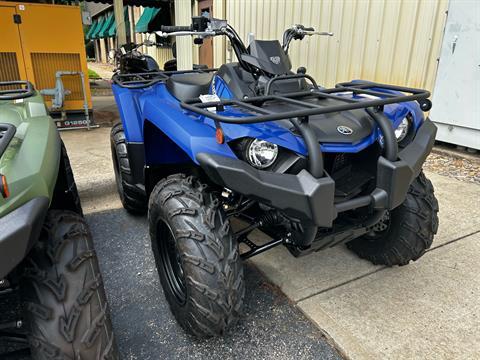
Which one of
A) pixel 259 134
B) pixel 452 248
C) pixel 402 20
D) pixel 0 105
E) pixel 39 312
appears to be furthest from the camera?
pixel 402 20

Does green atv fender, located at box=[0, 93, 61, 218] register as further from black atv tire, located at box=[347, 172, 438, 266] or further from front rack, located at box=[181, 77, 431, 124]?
→ black atv tire, located at box=[347, 172, 438, 266]

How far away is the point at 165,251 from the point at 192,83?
3.61ft

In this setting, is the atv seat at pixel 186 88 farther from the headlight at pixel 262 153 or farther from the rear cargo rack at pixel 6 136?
the rear cargo rack at pixel 6 136

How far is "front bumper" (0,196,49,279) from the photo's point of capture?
3.73 feet

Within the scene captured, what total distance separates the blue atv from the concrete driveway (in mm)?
225

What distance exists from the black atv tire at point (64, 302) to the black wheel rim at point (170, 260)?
688mm

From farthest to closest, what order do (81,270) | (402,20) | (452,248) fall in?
(402,20), (452,248), (81,270)

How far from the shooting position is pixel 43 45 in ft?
19.8

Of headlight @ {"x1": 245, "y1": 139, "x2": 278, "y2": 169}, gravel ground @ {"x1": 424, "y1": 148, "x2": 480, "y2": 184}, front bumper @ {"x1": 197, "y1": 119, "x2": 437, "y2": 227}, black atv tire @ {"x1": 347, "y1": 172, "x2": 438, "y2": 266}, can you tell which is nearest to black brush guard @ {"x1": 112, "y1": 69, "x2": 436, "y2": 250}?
front bumper @ {"x1": 197, "y1": 119, "x2": 437, "y2": 227}

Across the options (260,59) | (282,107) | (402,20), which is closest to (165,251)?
(282,107)

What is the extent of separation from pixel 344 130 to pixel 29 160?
4.40ft

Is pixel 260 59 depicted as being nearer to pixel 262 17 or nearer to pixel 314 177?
pixel 314 177

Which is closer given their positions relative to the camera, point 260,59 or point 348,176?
point 348,176

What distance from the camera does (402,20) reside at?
5.11 m
